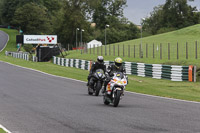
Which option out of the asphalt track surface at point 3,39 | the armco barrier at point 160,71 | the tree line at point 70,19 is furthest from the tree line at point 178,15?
the armco barrier at point 160,71

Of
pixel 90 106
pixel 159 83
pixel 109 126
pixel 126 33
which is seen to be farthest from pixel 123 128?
pixel 126 33

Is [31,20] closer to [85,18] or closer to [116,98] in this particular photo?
[85,18]

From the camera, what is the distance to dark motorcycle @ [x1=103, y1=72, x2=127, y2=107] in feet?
44.2

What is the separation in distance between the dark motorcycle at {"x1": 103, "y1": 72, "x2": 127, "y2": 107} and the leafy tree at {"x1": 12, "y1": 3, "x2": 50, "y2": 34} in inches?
4479

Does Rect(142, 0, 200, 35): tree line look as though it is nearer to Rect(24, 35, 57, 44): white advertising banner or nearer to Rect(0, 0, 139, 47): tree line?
Rect(0, 0, 139, 47): tree line

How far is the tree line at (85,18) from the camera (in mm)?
114238

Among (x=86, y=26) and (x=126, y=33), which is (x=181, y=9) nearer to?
(x=126, y=33)

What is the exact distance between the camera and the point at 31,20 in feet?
419

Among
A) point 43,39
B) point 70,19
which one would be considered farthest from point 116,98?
point 70,19

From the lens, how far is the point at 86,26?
115 metres

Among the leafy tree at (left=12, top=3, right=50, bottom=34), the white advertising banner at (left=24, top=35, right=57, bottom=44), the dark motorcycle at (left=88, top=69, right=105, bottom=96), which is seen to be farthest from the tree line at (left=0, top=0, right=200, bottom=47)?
the dark motorcycle at (left=88, top=69, right=105, bottom=96)

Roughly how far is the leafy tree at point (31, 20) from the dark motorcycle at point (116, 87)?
114m

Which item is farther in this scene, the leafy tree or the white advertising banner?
the leafy tree

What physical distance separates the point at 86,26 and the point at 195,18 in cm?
3594
